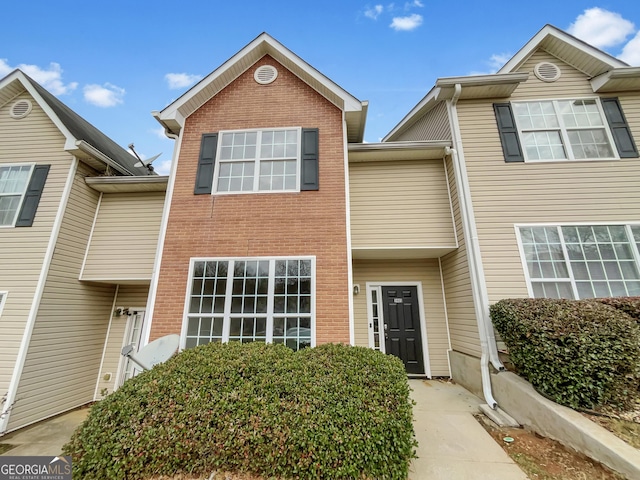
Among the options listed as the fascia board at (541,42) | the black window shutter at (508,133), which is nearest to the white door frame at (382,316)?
the black window shutter at (508,133)

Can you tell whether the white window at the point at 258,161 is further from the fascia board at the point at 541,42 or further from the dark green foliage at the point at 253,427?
the fascia board at the point at 541,42

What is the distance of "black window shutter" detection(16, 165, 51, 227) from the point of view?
6711 millimetres

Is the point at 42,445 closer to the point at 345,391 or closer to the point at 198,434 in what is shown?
the point at 198,434

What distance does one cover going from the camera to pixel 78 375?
7.00 meters

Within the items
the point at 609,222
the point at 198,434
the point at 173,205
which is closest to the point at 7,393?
the point at 173,205

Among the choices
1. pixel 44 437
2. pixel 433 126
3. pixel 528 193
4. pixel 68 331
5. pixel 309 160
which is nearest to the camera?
pixel 44 437

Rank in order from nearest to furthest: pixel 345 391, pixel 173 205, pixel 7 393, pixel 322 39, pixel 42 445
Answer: pixel 345 391 < pixel 42 445 < pixel 7 393 < pixel 173 205 < pixel 322 39

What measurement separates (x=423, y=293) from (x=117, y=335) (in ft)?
31.0

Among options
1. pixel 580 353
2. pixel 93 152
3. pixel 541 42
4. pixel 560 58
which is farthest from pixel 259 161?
pixel 560 58

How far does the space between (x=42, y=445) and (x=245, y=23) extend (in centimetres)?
1321

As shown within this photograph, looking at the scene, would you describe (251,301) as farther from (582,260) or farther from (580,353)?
(582,260)

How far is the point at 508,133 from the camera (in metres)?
6.66

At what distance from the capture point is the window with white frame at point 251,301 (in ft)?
17.8

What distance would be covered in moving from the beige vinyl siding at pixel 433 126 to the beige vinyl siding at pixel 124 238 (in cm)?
881
